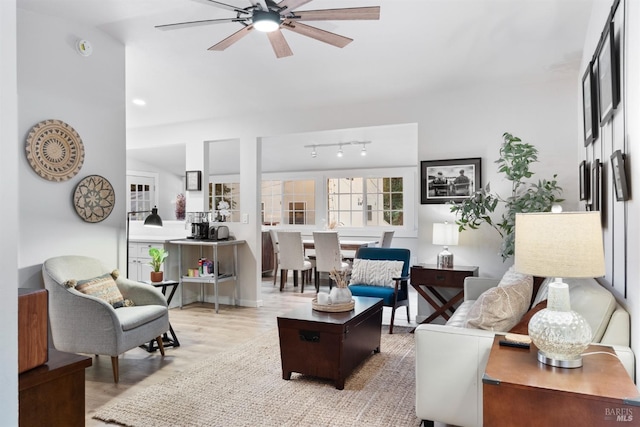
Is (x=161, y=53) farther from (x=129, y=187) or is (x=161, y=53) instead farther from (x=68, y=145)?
(x=129, y=187)

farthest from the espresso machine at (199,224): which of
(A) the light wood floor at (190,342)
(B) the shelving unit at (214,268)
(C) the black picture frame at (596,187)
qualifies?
(C) the black picture frame at (596,187)

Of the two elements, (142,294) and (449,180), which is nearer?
(142,294)

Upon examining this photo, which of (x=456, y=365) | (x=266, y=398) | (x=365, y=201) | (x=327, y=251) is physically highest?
(x=365, y=201)

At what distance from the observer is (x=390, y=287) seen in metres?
4.50

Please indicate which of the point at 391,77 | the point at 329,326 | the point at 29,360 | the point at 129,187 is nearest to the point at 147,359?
the point at 329,326

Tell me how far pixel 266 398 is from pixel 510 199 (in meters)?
2.73

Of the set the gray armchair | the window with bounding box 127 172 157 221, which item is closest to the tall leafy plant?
the gray armchair

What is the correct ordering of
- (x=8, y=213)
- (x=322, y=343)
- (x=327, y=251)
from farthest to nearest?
(x=327, y=251), (x=322, y=343), (x=8, y=213)

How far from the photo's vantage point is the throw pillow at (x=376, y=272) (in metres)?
4.56

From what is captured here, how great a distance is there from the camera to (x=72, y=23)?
11.2 feet

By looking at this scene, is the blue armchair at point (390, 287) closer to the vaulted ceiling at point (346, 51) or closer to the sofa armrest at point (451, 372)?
the vaulted ceiling at point (346, 51)

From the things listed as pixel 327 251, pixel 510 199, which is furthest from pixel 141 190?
pixel 510 199

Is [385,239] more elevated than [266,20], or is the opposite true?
[266,20]

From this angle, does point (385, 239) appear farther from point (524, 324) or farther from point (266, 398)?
point (524, 324)
